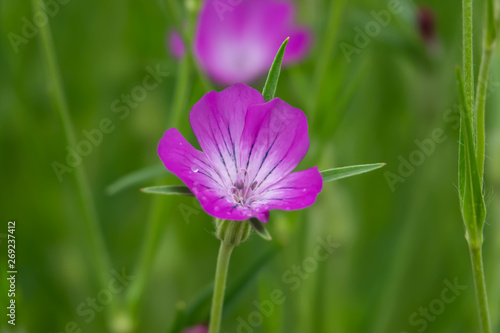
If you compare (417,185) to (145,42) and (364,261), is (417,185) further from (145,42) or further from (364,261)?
(145,42)

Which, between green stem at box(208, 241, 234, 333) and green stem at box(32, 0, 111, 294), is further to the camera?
green stem at box(32, 0, 111, 294)

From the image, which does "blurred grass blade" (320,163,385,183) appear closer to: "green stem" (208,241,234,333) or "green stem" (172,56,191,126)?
"green stem" (208,241,234,333)

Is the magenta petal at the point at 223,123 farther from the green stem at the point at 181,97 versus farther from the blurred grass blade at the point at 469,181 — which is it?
the green stem at the point at 181,97

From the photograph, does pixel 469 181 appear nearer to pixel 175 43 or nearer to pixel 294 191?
pixel 294 191

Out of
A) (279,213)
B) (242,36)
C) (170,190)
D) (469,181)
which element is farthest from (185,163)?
(242,36)

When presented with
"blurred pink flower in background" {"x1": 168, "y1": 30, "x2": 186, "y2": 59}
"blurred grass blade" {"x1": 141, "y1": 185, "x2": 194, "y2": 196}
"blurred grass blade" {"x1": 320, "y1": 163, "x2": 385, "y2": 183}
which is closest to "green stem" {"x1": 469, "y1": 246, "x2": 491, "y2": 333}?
"blurred grass blade" {"x1": 320, "y1": 163, "x2": 385, "y2": 183}

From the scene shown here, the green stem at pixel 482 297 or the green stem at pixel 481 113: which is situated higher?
the green stem at pixel 481 113

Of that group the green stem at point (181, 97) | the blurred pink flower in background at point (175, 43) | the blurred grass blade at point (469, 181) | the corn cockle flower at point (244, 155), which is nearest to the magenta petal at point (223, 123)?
the corn cockle flower at point (244, 155)

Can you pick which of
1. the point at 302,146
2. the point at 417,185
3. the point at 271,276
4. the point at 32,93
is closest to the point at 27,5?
the point at 32,93
